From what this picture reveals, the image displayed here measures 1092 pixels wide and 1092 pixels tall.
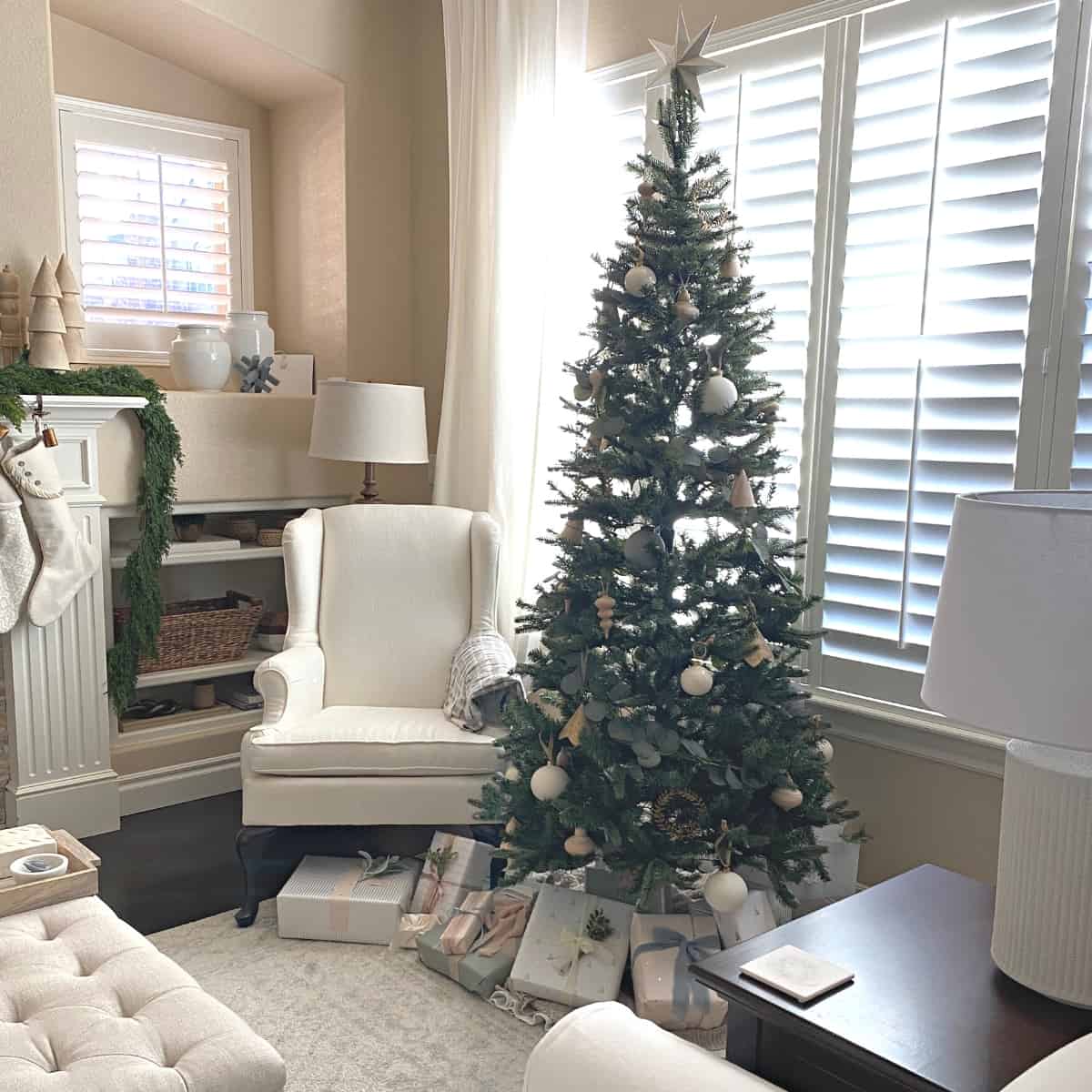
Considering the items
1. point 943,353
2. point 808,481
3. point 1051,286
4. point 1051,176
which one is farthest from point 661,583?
point 1051,176

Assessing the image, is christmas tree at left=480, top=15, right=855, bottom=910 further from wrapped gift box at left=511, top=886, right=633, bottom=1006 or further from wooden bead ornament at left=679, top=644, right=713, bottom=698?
wrapped gift box at left=511, top=886, right=633, bottom=1006

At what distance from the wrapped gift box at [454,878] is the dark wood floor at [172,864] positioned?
0.60 metres

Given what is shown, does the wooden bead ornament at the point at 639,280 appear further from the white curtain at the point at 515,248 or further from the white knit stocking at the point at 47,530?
the white knit stocking at the point at 47,530

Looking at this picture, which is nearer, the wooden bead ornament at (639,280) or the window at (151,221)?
the wooden bead ornament at (639,280)

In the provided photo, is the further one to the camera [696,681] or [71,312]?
[71,312]

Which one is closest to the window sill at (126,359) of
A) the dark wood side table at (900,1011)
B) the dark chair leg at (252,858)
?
the dark chair leg at (252,858)

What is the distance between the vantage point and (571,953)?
248cm

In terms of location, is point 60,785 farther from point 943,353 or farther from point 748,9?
point 748,9

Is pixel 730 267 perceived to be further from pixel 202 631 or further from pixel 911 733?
pixel 202 631

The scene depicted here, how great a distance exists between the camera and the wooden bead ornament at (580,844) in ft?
8.07

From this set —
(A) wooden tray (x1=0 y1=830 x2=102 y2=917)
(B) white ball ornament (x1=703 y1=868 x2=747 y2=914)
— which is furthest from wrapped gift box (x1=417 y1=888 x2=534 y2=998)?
(A) wooden tray (x1=0 y1=830 x2=102 y2=917)

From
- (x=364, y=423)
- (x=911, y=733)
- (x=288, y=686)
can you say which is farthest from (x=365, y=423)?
(x=911, y=733)

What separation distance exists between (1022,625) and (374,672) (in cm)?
243

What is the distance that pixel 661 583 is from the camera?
8.03 feet
